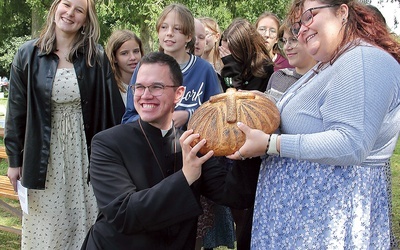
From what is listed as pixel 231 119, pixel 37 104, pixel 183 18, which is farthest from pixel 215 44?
pixel 231 119

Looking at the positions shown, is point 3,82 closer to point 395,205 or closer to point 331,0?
point 395,205

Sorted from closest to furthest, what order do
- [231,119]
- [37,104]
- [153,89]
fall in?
[231,119] → [153,89] → [37,104]

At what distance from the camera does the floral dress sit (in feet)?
11.8

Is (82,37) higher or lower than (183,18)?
lower

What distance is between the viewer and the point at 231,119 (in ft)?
6.83

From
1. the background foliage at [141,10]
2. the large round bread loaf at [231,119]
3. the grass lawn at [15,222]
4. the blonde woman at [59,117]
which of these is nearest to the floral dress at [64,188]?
the blonde woman at [59,117]

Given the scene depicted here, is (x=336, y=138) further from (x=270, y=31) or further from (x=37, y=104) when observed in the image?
(x=270, y=31)

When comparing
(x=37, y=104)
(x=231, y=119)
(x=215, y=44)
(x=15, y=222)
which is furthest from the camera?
(x=15, y=222)

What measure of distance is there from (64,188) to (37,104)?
2.18ft

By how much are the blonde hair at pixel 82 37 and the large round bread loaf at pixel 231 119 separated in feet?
5.66

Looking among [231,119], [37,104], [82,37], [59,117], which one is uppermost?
[82,37]

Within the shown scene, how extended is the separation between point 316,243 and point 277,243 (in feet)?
0.63

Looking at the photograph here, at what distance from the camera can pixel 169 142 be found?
2.64 meters

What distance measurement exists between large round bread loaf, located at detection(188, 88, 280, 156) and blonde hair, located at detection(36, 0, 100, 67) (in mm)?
1725
